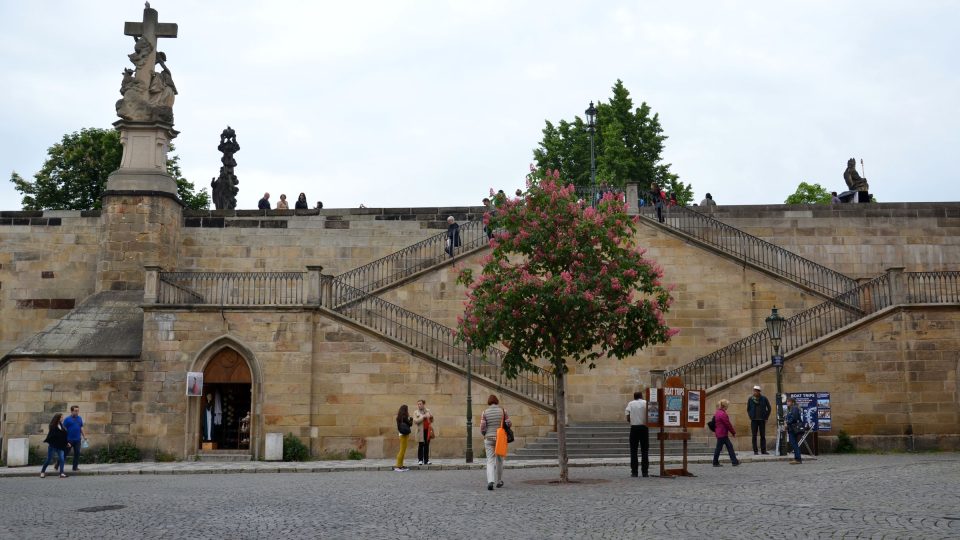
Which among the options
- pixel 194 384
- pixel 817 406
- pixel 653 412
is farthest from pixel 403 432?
pixel 817 406

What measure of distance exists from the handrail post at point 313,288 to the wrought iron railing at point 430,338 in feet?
2.72

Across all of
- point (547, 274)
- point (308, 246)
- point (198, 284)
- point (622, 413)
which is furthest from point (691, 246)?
point (198, 284)

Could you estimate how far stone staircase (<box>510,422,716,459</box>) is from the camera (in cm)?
2261

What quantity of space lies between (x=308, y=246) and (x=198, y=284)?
15.0 feet

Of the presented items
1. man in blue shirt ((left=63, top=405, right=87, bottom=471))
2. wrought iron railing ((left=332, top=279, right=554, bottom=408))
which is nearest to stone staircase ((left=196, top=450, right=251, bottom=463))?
man in blue shirt ((left=63, top=405, right=87, bottom=471))

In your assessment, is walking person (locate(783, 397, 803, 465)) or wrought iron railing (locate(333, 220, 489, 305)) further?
wrought iron railing (locate(333, 220, 489, 305))

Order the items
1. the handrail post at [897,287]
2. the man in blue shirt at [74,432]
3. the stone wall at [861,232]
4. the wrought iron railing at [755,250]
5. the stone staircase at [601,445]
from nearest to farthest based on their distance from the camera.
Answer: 1. the man in blue shirt at [74,432]
2. the stone staircase at [601,445]
3. the handrail post at [897,287]
4. the wrought iron railing at [755,250]
5. the stone wall at [861,232]

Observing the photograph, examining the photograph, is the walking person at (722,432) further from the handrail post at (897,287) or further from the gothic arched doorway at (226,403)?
the gothic arched doorway at (226,403)

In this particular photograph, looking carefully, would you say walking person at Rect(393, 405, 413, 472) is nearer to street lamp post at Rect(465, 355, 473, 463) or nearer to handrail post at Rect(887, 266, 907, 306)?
street lamp post at Rect(465, 355, 473, 463)

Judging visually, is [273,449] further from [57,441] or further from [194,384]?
[57,441]

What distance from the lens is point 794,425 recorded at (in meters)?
20.4

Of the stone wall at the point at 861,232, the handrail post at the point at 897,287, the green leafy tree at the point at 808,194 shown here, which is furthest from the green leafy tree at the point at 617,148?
the handrail post at the point at 897,287

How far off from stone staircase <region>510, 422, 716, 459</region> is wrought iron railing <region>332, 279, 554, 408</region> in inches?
45.2

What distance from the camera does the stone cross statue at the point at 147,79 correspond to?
2852 cm
